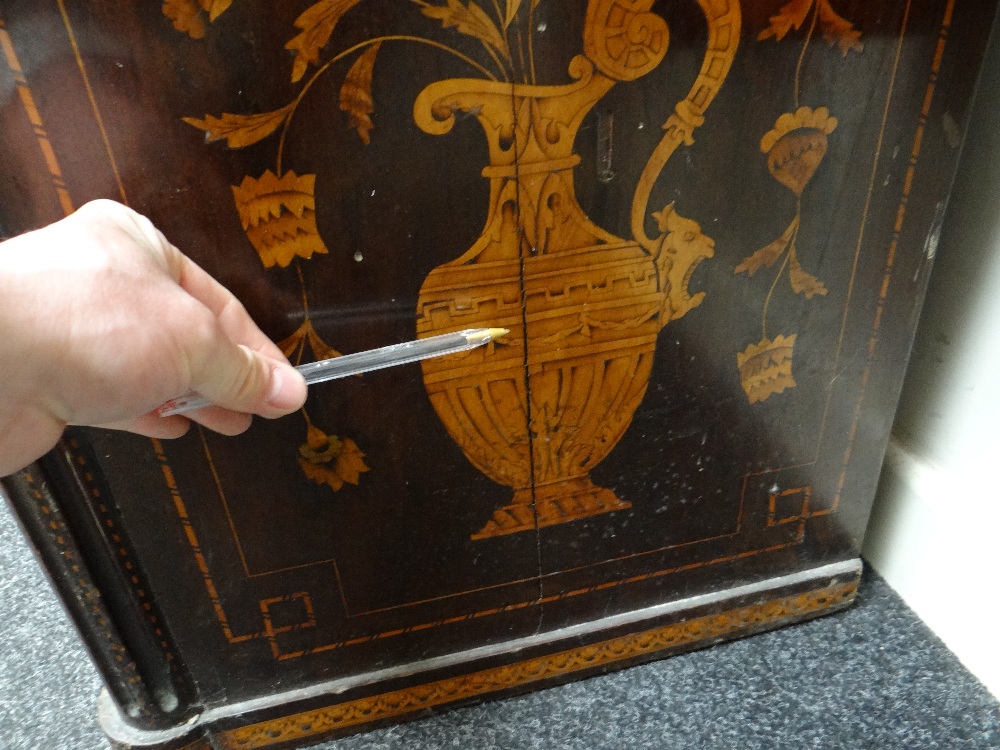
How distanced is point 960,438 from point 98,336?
2.91ft

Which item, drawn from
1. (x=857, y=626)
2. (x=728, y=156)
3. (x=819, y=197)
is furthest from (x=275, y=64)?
(x=857, y=626)

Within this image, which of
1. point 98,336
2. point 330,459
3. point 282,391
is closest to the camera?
point 98,336

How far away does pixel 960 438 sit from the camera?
0.87m

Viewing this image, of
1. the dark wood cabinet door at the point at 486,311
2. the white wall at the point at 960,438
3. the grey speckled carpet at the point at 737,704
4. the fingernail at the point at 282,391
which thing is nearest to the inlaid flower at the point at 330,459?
the dark wood cabinet door at the point at 486,311

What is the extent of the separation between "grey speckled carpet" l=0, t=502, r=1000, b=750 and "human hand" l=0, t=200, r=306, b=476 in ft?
1.74

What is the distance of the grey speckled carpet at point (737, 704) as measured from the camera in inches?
32.2

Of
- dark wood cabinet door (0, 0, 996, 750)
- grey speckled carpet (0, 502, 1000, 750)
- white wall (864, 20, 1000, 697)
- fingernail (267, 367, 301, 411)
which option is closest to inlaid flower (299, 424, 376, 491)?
dark wood cabinet door (0, 0, 996, 750)

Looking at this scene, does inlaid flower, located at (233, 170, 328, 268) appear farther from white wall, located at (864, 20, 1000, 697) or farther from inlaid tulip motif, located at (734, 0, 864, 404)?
white wall, located at (864, 20, 1000, 697)

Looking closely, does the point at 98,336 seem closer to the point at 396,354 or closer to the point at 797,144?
the point at 396,354

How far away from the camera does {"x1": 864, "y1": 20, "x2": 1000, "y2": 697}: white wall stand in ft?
2.57

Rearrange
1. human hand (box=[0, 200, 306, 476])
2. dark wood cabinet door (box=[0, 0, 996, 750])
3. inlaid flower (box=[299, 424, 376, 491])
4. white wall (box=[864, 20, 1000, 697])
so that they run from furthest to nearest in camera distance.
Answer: white wall (box=[864, 20, 1000, 697]) → inlaid flower (box=[299, 424, 376, 491]) → dark wood cabinet door (box=[0, 0, 996, 750]) → human hand (box=[0, 200, 306, 476])

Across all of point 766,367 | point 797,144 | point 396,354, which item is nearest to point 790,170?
point 797,144

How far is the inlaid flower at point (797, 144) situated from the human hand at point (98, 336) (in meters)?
0.45

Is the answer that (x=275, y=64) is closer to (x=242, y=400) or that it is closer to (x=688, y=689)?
(x=242, y=400)
